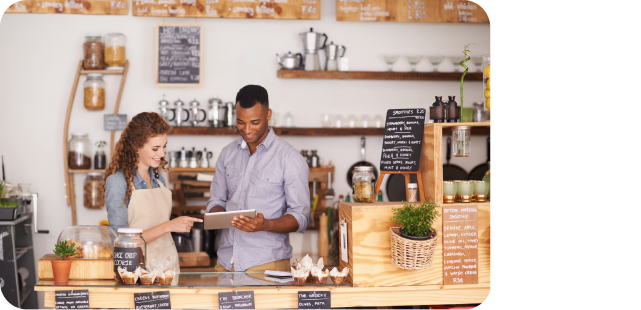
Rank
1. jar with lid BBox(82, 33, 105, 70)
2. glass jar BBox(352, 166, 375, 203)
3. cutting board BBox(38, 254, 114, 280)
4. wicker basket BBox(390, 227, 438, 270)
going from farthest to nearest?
1. jar with lid BBox(82, 33, 105, 70)
2. glass jar BBox(352, 166, 375, 203)
3. cutting board BBox(38, 254, 114, 280)
4. wicker basket BBox(390, 227, 438, 270)

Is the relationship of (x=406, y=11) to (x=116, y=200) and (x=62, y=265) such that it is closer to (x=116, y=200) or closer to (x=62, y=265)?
(x=116, y=200)

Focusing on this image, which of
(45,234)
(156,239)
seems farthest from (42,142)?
(156,239)

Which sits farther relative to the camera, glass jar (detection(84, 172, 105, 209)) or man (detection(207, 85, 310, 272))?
glass jar (detection(84, 172, 105, 209))

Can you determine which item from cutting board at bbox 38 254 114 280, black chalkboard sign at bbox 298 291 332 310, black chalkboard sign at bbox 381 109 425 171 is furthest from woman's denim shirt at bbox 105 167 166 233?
black chalkboard sign at bbox 381 109 425 171

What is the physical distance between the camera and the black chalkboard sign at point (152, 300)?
200 centimetres

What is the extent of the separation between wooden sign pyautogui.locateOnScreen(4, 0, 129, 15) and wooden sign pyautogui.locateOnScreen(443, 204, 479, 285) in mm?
3450

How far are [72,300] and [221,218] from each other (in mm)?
619

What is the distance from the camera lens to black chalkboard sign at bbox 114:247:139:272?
79.9 inches

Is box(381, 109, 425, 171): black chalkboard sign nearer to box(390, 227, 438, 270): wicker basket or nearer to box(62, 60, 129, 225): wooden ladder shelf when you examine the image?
box(390, 227, 438, 270): wicker basket

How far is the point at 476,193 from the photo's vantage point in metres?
2.27

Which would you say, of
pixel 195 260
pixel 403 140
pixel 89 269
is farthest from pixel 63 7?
pixel 403 140

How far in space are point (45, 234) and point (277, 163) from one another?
292 centimetres

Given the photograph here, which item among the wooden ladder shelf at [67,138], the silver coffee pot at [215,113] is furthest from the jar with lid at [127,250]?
the wooden ladder shelf at [67,138]

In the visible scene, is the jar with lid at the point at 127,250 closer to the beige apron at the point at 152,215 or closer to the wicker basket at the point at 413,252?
the beige apron at the point at 152,215
